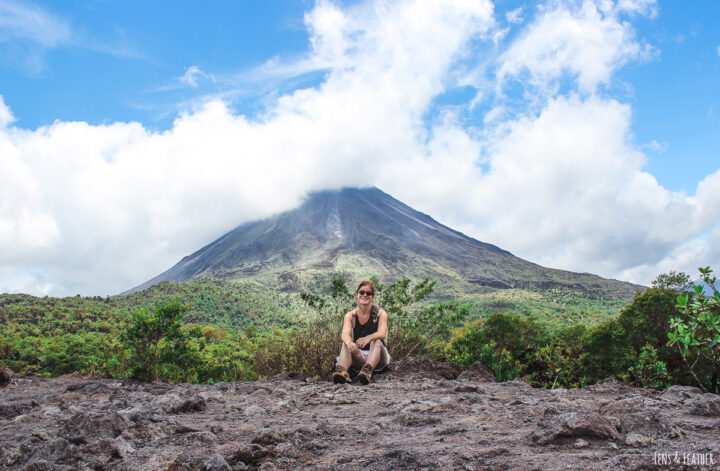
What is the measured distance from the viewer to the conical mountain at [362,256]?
78.3m

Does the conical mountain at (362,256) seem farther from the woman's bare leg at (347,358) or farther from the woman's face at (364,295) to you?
the woman's bare leg at (347,358)

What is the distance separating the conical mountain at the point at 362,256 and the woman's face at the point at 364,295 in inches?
2557

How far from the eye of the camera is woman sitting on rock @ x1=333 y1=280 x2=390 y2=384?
480cm

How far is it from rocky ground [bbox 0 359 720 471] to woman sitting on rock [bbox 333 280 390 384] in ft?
2.93

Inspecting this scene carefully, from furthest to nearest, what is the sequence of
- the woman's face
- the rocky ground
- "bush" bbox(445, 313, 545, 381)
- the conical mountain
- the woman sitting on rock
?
the conical mountain < "bush" bbox(445, 313, 545, 381) < the woman's face < the woman sitting on rock < the rocky ground

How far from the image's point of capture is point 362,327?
5277mm

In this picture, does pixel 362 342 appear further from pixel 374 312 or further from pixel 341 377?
pixel 341 377

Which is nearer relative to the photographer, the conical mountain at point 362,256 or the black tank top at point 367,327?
the black tank top at point 367,327

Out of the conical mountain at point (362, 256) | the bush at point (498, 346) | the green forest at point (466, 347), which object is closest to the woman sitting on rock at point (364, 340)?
the green forest at point (466, 347)

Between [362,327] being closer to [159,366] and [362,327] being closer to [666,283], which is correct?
[159,366]

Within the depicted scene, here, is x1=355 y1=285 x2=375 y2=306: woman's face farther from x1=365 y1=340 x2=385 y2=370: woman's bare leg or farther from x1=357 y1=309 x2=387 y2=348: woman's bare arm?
x1=365 y1=340 x2=385 y2=370: woman's bare leg

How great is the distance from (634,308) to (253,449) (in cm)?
429

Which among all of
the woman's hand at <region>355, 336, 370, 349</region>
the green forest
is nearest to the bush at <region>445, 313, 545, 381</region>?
the green forest

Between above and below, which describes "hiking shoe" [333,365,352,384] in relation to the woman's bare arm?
below
